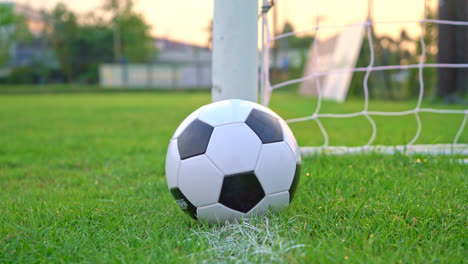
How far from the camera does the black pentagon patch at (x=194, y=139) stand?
62.6 inches

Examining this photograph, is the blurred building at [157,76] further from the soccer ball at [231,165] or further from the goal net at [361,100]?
the soccer ball at [231,165]

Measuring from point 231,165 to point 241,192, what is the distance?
0.12m

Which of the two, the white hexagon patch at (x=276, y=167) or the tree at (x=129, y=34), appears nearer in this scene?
the white hexagon patch at (x=276, y=167)

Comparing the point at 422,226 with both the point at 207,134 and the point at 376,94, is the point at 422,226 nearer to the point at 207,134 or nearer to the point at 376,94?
the point at 207,134

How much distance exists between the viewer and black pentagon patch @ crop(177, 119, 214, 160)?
1591 millimetres

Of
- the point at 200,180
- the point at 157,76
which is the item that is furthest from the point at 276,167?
the point at 157,76

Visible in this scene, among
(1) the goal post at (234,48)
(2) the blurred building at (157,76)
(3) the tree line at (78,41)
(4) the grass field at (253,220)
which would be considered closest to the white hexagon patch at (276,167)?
(4) the grass field at (253,220)

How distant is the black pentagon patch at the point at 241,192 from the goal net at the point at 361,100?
140 centimetres

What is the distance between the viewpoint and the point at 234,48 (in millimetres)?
2260

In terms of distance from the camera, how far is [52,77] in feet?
101

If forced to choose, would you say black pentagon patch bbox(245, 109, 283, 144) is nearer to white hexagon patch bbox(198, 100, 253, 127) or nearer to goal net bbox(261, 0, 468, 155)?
white hexagon patch bbox(198, 100, 253, 127)

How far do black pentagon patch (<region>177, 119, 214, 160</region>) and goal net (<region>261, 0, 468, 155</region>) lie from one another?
50.5 inches

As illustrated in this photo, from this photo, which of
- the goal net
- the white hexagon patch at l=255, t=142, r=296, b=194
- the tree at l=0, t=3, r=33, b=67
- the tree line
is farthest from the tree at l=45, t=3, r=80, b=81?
the white hexagon patch at l=255, t=142, r=296, b=194

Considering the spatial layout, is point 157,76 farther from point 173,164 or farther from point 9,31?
point 173,164
